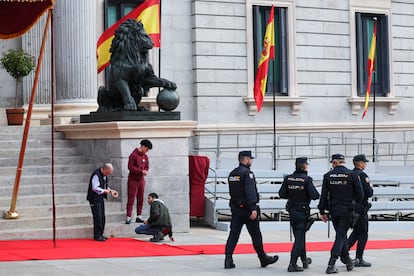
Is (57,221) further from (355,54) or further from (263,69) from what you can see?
(355,54)

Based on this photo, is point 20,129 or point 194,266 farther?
point 20,129

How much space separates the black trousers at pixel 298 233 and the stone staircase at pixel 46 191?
18.5 feet

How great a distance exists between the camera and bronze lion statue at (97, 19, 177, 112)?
2259cm

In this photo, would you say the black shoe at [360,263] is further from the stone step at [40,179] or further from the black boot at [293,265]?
the stone step at [40,179]

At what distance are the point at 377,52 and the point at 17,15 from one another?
57.5 feet

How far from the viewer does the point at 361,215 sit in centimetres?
1716

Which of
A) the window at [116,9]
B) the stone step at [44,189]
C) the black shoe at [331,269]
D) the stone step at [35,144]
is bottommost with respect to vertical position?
the black shoe at [331,269]

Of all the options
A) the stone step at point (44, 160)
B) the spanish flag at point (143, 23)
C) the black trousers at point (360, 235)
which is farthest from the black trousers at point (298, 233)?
the spanish flag at point (143, 23)

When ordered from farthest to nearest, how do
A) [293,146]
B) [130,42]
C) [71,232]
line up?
1. [293,146]
2. [130,42]
3. [71,232]

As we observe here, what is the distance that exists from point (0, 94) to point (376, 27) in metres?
13.8

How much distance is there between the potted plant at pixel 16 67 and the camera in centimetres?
2672

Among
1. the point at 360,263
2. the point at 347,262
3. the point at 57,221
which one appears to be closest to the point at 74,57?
the point at 57,221

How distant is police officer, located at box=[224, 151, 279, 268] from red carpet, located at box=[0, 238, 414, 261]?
2044 mm

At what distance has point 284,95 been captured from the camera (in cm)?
3312
